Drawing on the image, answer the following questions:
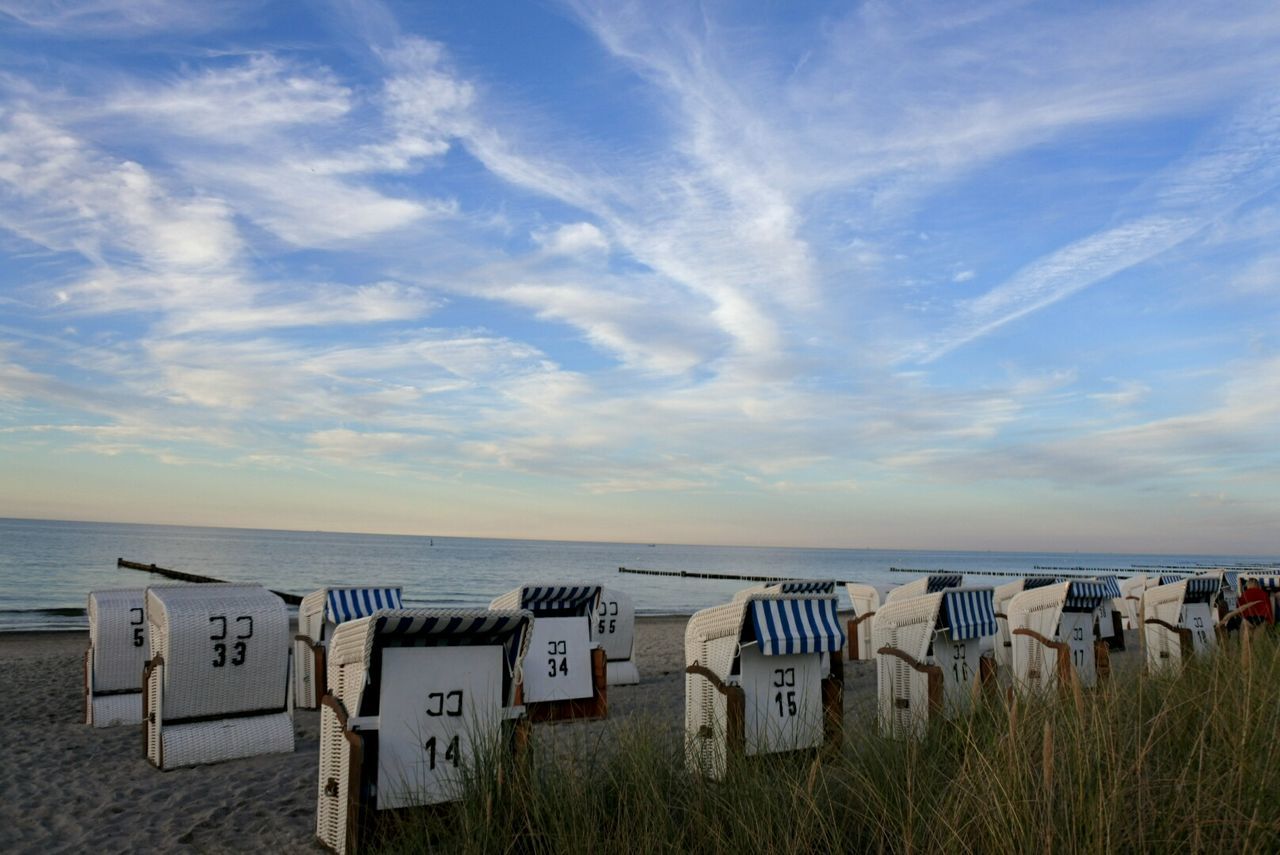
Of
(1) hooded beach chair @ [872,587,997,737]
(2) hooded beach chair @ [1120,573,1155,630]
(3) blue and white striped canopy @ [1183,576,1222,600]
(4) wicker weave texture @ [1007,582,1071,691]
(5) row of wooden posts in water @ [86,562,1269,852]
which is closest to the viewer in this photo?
(5) row of wooden posts in water @ [86,562,1269,852]

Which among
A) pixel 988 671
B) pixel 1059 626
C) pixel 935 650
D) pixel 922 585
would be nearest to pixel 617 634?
pixel 922 585

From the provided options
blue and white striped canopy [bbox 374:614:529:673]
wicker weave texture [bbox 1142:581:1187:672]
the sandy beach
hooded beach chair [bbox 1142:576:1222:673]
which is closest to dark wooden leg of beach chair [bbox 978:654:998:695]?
the sandy beach

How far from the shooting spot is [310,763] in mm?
7398

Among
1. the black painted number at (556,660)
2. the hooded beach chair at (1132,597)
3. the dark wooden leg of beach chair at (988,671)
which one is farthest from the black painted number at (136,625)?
the hooded beach chair at (1132,597)

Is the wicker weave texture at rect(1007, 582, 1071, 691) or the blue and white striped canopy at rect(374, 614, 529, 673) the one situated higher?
the blue and white striped canopy at rect(374, 614, 529, 673)

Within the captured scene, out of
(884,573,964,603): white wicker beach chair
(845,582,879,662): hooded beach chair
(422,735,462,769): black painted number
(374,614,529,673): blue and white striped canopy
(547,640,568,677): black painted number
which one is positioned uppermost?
(374,614,529,673): blue and white striped canopy

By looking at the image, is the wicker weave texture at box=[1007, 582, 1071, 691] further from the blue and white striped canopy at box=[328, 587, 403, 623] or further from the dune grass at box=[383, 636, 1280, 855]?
the blue and white striped canopy at box=[328, 587, 403, 623]

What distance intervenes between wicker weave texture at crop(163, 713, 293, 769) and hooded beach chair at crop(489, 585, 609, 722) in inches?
103

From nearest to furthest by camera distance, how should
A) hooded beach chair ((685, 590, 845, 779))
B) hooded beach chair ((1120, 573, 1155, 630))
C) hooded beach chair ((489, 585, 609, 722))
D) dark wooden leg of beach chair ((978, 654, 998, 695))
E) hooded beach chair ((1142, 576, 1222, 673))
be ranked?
hooded beach chair ((685, 590, 845, 779)) < dark wooden leg of beach chair ((978, 654, 998, 695)) < hooded beach chair ((489, 585, 609, 722)) < hooded beach chair ((1142, 576, 1222, 673)) < hooded beach chair ((1120, 573, 1155, 630))

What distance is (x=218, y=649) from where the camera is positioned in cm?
789

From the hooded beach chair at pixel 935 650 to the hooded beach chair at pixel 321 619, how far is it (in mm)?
5652

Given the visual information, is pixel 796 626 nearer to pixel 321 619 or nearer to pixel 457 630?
pixel 457 630

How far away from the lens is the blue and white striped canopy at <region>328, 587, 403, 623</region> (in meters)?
10.6

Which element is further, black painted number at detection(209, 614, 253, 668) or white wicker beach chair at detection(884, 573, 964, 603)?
white wicker beach chair at detection(884, 573, 964, 603)
